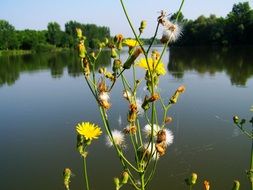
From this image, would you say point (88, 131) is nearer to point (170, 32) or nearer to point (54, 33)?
point (170, 32)

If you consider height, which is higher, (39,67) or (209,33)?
(209,33)

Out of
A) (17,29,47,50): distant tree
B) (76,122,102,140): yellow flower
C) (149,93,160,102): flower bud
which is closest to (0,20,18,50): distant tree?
(17,29,47,50): distant tree

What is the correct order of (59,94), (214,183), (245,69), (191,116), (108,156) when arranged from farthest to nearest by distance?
(245,69) → (59,94) → (191,116) → (108,156) → (214,183)

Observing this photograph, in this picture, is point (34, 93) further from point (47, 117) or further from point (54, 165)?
point (54, 165)

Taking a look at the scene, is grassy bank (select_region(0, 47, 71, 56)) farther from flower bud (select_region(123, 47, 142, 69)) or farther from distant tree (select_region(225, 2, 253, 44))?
flower bud (select_region(123, 47, 142, 69))

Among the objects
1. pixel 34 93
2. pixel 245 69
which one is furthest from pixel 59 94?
pixel 245 69

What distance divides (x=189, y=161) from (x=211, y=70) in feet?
56.4

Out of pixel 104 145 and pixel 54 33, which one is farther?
pixel 54 33

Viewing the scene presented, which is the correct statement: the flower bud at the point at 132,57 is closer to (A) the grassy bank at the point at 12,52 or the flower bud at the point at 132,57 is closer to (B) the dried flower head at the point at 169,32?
(B) the dried flower head at the point at 169,32

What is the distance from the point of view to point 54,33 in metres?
85.0

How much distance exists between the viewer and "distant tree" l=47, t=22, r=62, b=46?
8438 cm

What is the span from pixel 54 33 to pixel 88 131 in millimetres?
86070

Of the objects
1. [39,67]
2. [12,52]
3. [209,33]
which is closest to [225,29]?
[209,33]

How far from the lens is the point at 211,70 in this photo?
24.8 metres
